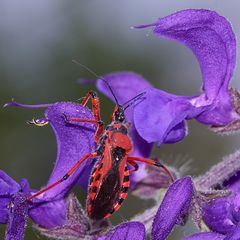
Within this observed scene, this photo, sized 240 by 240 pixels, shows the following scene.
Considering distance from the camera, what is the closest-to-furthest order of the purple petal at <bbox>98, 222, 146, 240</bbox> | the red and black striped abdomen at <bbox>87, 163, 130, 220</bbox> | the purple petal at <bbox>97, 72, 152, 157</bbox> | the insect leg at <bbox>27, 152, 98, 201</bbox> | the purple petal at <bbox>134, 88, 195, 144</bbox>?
the purple petal at <bbox>98, 222, 146, 240</bbox> < the red and black striped abdomen at <bbox>87, 163, 130, 220</bbox> < the insect leg at <bbox>27, 152, 98, 201</bbox> < the purple petal at <bbox>134, 88, 195, 144</bbox> < the purple petal at <bbox>97, 72, 152, 157</bbox>

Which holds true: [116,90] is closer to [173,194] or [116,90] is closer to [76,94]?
[173,194]

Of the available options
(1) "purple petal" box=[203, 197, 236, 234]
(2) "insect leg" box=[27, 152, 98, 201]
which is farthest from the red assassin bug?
(1) "purple petal" box=[203, 197, 236, 234]

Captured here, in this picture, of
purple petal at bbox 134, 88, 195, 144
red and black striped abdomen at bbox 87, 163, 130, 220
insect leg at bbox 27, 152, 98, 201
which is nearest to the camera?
red and black striped abdomen at bbox 87, 163, 130, 220

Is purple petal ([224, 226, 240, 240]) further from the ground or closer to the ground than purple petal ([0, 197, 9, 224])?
closer to the ground

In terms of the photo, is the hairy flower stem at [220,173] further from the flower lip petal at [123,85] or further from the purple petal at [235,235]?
the flower lip petal at [123,85]

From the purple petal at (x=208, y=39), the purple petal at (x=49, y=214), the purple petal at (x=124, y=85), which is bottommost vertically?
the purple petal at (x=49, y=214)

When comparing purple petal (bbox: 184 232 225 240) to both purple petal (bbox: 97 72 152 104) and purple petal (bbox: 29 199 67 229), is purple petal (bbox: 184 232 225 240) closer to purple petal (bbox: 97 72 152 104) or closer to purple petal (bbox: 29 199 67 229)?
purple petal (bbox: 29 199 67 229)

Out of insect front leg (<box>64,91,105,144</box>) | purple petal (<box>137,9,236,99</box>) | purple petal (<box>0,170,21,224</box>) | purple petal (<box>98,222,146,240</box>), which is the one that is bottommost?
purple petal (<box>98,222,146,240</box>)

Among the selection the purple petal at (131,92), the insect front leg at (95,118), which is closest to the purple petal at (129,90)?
the purple petal at (131,92)
